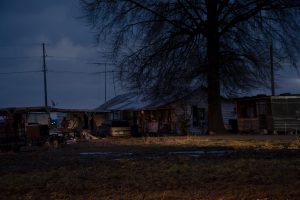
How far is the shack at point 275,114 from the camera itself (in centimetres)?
3800

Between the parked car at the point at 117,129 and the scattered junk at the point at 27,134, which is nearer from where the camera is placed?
the scattered junk at the point at 27,134

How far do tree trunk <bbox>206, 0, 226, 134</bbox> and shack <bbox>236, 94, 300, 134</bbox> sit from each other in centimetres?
379

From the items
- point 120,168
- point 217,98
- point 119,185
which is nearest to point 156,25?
point 217,98

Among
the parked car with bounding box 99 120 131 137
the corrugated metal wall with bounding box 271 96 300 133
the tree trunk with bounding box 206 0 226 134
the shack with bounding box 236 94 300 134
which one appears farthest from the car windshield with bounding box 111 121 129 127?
the corrugated metal wall with bounding box 271 96 300 133

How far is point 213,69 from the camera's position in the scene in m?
34.1

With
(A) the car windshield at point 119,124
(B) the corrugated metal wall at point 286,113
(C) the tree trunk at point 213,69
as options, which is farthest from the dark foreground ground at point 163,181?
(A) the car windshield at point 119,124

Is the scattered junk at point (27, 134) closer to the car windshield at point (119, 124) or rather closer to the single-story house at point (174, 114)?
the car windshield at point (119, 124)

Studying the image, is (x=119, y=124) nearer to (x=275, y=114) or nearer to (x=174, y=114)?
(x=174, y=114)

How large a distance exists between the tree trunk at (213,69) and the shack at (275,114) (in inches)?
149

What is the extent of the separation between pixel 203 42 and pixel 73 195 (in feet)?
86.9

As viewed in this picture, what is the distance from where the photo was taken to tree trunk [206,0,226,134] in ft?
112

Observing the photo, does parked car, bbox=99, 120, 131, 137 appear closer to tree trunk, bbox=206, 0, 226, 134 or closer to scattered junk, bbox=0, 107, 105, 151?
scattered junk, bbox=0, 107, 105, 151

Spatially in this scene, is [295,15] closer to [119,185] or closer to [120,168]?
[120,168]

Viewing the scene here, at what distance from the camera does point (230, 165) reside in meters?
13.8
